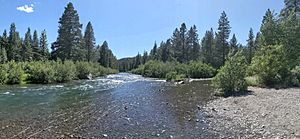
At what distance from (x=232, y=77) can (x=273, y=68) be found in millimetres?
6107

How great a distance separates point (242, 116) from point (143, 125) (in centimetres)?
587

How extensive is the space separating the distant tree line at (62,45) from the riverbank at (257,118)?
148 ft

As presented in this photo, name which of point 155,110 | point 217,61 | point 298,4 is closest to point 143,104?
point 155,110

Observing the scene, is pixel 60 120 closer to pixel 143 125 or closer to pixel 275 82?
pixel 143 125

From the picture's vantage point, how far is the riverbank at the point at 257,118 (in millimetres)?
12922

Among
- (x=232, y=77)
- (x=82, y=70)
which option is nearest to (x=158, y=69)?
(x=82, y=70)

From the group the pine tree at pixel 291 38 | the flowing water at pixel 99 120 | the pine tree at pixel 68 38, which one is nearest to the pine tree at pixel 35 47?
the pine tree at pixel 68 38

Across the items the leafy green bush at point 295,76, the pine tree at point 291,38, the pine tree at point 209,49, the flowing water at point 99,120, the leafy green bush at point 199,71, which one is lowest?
the flowing water at point 99,120

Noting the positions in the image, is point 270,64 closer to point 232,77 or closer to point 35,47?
point 232,77

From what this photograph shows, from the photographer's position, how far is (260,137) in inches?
485

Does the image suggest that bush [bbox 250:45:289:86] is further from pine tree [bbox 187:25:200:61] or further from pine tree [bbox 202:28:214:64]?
pine tree [bbox 187:25:200:61]

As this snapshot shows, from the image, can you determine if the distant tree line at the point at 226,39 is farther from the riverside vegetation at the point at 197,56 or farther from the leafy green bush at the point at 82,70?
the leafy green bush at the point at 82,70

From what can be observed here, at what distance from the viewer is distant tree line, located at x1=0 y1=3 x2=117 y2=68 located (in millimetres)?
72812

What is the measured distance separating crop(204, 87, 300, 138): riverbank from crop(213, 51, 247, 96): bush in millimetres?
4846
